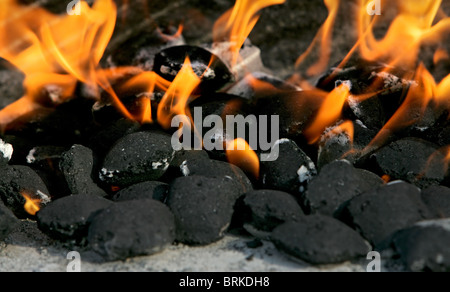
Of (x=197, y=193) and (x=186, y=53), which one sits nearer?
(x=197, y=193)

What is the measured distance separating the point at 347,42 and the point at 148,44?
929 millimetres

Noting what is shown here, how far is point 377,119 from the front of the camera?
6.28 feet

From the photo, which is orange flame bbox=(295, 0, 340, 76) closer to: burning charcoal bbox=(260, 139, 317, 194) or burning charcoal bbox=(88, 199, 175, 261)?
burning charcoal bbox=(260, 139, 317, 194)

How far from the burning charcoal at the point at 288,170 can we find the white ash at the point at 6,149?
2.79 feet

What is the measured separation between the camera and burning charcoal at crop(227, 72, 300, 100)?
2.19 metres

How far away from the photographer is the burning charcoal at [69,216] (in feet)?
4.80

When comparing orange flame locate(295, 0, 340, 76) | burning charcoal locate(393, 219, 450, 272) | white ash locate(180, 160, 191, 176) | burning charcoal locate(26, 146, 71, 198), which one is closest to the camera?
burning charcoal locate(393, 219, 450, 272)

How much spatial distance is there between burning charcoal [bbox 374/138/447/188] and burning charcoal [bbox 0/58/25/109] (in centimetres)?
155

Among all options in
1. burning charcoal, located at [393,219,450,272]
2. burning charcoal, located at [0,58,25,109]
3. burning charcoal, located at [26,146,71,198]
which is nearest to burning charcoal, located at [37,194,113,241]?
burning charcoal, located at [26,146,71,198]

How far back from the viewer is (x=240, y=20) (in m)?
2.32

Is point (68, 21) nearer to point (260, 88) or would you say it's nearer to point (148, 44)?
point (148, 44)

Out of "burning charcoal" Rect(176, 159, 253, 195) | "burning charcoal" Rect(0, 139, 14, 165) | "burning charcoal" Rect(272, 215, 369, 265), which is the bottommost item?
"burning charcoal" Rect(0, 139, 14, 165)
